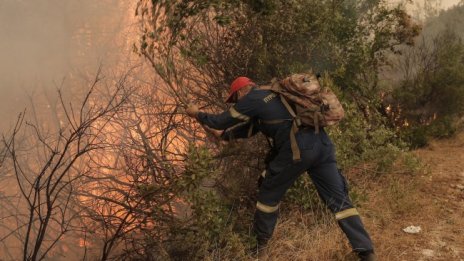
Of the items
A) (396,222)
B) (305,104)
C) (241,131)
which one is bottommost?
(396,222)

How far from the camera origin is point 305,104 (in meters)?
3.49

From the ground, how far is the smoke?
11.9m

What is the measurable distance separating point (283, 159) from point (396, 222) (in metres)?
Answer: 1.75

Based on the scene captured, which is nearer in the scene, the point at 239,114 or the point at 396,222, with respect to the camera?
the point at 239,114

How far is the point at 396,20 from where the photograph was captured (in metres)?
7.91

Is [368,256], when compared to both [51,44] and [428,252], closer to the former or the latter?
[428,252]

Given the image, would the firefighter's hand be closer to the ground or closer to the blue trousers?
the blue trousers

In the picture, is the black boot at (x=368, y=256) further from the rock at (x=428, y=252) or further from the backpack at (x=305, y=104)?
the backpack at (x=305, y=104)

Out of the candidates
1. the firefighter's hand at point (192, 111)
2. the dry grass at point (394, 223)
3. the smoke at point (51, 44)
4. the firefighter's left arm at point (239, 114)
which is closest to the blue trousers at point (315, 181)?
the dry grass at point (394, 223)

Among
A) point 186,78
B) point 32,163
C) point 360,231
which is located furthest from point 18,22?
point 360,231

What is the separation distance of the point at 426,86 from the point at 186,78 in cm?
625

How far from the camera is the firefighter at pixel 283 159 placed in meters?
3.45

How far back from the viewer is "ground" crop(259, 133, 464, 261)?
3699mm

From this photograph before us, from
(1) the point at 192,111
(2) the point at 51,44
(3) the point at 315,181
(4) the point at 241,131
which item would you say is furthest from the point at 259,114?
(2) the point at 51,44
